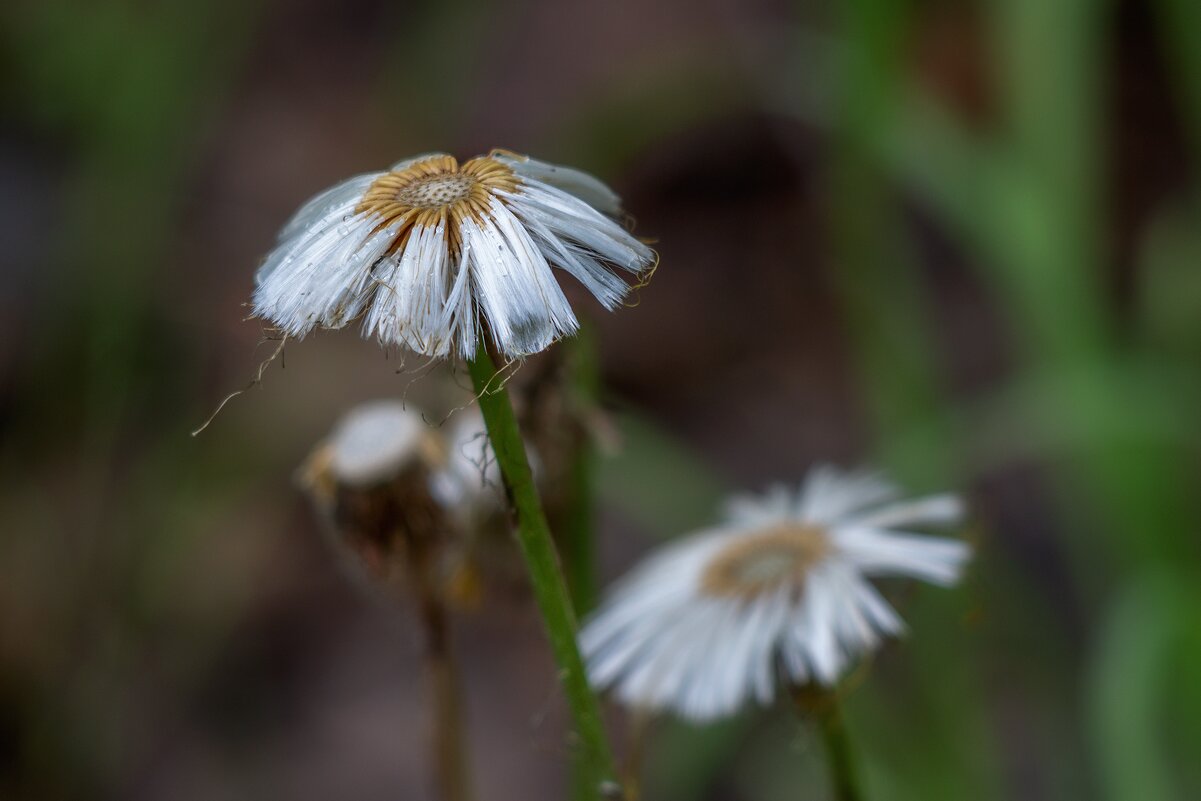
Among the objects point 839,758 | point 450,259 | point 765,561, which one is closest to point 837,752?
point 839,758

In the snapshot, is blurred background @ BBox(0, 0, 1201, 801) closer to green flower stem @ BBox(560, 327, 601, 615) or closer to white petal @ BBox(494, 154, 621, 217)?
green flower stem @ BBox(560, 327, 601, 615)

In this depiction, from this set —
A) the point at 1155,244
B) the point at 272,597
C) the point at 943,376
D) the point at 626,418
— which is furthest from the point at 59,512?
the point at 1155,244

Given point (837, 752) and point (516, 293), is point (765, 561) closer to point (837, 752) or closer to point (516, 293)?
point (837, 752)

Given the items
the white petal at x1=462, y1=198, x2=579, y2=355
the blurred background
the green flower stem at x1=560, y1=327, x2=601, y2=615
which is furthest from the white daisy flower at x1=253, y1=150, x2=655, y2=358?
the blurred background

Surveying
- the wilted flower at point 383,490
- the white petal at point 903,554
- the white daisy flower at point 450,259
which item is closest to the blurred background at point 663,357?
the white petal at point 903,554

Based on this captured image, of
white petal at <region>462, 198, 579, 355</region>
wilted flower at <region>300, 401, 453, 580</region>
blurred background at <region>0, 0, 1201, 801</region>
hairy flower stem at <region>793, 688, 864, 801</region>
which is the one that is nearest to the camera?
white petal at <region>462, 198, 579, 355</region>

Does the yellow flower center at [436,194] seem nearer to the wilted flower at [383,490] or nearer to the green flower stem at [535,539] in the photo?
the green flower stem at [535,539]

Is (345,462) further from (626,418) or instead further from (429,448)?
(626,418)
